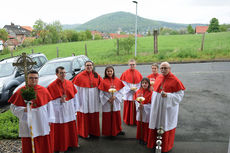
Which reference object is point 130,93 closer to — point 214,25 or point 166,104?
point 166,104

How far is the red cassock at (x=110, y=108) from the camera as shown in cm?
502

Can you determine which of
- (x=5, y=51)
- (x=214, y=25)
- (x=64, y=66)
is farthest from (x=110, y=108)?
(x=214, y=25)

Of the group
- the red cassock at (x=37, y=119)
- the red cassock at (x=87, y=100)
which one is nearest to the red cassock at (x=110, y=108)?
the red cassock at (x=87, y=100)

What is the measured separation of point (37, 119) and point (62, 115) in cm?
73

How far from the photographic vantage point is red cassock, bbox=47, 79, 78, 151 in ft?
14.2

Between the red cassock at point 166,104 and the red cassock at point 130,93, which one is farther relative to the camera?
the red cassock at point 130,93

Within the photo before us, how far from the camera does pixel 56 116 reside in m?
4.32

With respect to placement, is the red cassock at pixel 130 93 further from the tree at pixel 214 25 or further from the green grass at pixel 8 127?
the tree at pixel 214 25

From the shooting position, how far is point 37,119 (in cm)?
367

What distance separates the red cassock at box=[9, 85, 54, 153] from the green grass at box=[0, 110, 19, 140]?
6.16 ft

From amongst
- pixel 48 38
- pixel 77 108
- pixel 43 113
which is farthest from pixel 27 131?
pixel 48 38

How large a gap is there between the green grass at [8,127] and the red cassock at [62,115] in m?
1.66

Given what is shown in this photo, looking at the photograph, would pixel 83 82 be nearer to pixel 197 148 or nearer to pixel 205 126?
pixel 197 148

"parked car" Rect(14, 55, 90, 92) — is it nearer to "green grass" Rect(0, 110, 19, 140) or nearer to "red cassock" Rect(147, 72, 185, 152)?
"green grass" Rect(0, 110, 19, 140)
